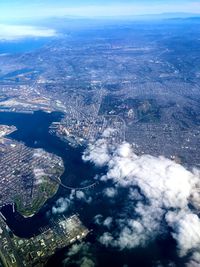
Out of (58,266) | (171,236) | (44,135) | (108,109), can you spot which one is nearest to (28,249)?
(58,266)

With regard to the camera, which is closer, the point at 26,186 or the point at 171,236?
the point at 171,236

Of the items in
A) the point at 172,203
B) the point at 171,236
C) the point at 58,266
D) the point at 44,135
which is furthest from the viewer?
A: the point at 44,135

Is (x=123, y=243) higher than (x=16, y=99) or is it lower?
higher

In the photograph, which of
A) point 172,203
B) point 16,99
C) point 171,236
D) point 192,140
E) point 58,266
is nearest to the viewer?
point 58,266

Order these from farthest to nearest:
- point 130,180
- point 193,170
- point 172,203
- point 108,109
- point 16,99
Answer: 1. point 16,99
2. point 108,109
3. point 193,170
4. point 130,180
5. point 172,203

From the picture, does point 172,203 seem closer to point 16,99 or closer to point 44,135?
point 44,135

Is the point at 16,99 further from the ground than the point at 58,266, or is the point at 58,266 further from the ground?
the point at 58,266

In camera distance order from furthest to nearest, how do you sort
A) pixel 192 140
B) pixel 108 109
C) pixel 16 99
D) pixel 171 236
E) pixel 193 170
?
pixel 16 99, pixel 108 109, pixel 192 140, pixel 193 170, pixel 171 236

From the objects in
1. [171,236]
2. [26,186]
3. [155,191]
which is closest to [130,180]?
[155,191]

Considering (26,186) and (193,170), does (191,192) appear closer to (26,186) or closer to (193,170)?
(193,170)
